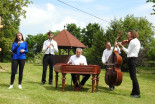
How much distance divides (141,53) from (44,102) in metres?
24.5

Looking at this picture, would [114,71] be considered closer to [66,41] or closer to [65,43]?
[65,43]

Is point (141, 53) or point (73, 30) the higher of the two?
point (73, 30)

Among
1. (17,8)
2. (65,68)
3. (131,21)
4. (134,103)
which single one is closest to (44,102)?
(65,68)

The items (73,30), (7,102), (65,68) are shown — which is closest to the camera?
(7,102)

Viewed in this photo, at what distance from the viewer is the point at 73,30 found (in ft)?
180

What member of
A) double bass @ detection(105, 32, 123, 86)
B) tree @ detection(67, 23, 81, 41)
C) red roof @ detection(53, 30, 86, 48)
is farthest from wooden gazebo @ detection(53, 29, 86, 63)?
tree @ detection(67, 23, 81, 41)

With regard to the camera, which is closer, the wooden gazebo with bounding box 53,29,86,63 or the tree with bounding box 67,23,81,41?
the wooden gazebo with bounding box 53,29,86,63

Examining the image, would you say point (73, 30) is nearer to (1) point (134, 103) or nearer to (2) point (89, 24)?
(2) point (89, 24)

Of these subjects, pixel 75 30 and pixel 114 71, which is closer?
pixel 114 71

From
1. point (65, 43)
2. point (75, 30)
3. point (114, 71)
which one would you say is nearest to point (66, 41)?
point (65, 43)

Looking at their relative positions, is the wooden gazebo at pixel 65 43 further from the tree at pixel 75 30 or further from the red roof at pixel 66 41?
the tree at pixel 75 30

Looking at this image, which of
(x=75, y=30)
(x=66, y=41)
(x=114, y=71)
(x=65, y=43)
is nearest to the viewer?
(x=114, y=71)

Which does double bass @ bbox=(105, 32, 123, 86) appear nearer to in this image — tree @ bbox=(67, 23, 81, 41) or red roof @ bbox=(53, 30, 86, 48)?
red roof @ bbox=(53, 30, 86, 48)

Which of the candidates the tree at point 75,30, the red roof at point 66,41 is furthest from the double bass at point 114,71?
the tree at point 75,30
